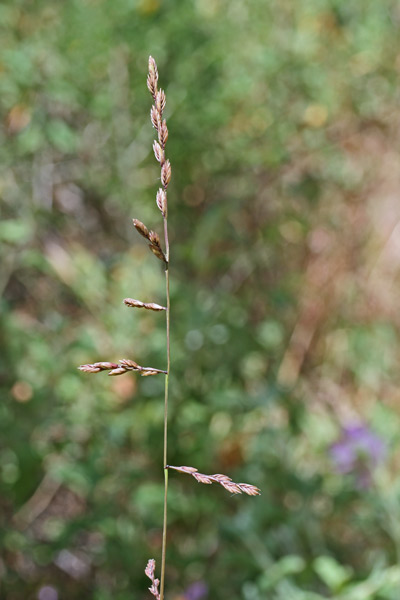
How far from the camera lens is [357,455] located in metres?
1.85

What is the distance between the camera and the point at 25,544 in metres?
1.73

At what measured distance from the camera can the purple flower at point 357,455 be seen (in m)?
1.89

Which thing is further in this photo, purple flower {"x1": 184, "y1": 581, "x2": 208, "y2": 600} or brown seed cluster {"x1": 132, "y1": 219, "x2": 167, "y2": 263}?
purple flower {"x1": 184, "y1": 581, "x2": 208, "y2": 600}

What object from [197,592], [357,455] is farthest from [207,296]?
[197,592]

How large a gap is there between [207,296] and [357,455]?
2.09 ft

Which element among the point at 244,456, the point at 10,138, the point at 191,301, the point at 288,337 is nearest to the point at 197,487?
the point at 244,456

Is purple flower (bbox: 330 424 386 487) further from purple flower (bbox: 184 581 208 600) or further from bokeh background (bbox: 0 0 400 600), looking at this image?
purple flower (bbox: 184 581 208 600)

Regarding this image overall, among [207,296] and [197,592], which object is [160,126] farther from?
[207,296]

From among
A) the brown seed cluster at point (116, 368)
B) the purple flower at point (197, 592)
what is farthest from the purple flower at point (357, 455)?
the brown seed cluster at point (116, 368)

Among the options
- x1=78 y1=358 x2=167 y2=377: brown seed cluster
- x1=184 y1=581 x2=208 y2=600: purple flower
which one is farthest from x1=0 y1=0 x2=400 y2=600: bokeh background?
x1=78 y1=358 x2=167 y2=377: brown seed cluster

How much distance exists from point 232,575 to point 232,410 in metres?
0.44

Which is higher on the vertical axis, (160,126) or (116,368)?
(160,126)

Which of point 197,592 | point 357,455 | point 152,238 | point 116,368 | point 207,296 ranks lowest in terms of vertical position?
point 197,592

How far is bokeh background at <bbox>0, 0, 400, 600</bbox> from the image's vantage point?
71.7 inches
